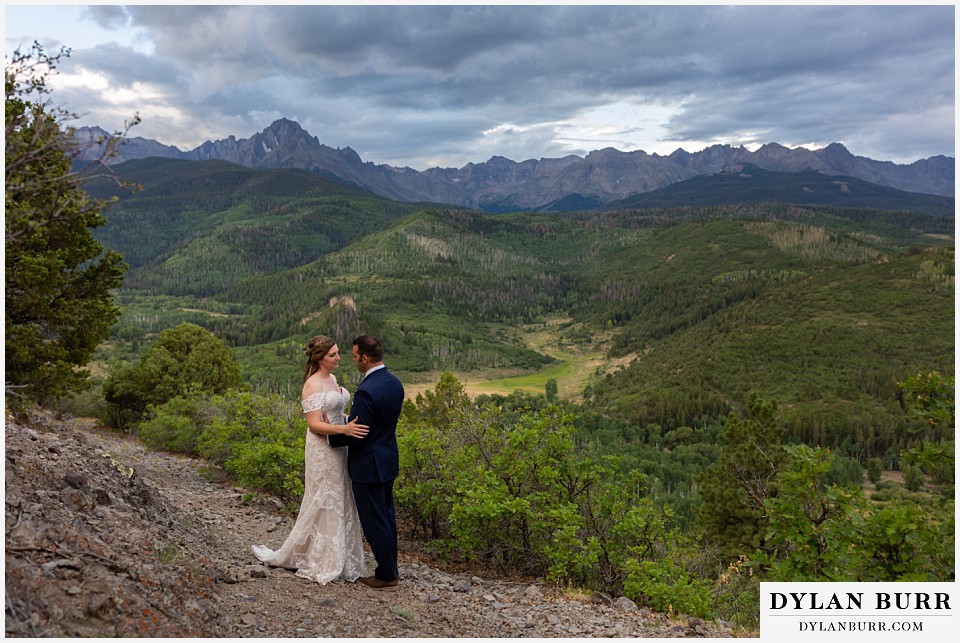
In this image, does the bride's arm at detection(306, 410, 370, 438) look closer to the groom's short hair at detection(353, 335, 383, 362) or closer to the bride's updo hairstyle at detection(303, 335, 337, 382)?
the bride's updo hairstyle at detection(303, 335, 337, 382)

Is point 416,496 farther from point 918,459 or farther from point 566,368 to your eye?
point 566,368

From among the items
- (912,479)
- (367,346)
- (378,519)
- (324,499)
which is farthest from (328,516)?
(912,479)

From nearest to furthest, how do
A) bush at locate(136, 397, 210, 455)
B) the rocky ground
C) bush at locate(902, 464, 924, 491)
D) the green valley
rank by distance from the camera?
the rocky ground
the green valley
bush at locate(136, 397, 210, 455)
bush at locate(902, 464, 924, 491)

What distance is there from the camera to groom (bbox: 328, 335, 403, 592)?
6.61 m

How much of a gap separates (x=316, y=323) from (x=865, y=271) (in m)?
145

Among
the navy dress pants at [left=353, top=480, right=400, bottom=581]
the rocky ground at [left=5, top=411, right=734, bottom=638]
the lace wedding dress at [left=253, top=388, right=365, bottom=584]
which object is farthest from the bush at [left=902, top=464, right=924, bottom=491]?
the lace wedding dress at [left=253, top=388, right=365, bottom=584]

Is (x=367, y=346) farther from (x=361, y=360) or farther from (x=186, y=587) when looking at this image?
(x=186, y=587)

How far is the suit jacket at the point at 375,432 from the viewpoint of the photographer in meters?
6.59

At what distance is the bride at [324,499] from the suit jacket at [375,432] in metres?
0.24

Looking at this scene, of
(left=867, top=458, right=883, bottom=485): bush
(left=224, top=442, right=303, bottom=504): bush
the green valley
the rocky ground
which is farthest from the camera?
(left=867, top=458, right=883, bottom=485): bush

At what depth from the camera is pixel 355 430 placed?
6.54 m

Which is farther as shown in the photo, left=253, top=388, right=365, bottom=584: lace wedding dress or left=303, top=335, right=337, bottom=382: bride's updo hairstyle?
left=253, top=388, right=365, bottom=584: lace wedding dress

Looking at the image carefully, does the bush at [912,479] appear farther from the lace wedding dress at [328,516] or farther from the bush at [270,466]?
the lace wedding dress at [328,516]

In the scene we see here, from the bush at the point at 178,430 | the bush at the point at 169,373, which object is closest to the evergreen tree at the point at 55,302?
the bush at the point at 178,430
